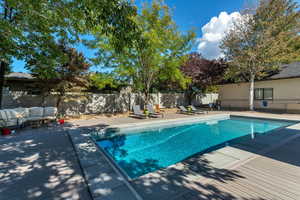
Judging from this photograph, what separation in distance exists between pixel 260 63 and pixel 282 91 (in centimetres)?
377

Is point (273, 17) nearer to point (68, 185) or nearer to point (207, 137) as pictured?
point (207, 137)

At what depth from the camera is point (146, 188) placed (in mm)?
2275

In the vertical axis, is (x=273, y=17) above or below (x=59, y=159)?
above

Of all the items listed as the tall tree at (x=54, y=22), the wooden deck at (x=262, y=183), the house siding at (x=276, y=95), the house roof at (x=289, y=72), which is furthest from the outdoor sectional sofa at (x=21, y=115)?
the house roof at (x=289, y=72)

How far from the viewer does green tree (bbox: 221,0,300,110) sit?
11.8 meters

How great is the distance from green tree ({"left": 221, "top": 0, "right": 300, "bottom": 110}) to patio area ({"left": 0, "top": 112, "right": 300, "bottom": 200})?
1216 cm

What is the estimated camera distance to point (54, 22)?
5.08m

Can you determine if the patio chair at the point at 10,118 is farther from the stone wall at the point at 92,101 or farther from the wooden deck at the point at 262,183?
the wooden deck at the point at 262,183

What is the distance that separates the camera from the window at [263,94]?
14.0 meters

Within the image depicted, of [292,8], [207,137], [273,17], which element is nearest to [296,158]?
[207,137]

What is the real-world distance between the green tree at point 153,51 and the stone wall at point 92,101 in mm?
2479

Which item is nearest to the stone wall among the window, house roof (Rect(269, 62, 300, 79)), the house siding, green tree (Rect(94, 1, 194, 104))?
green tree (Rect(94, 1, 194, 104))

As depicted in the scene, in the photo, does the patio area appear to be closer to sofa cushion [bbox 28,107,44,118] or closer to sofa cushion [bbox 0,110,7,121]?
sofa cushion [bbox 0,110,7,121]

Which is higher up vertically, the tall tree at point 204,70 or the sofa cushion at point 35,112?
the tall tree at point 204,70
